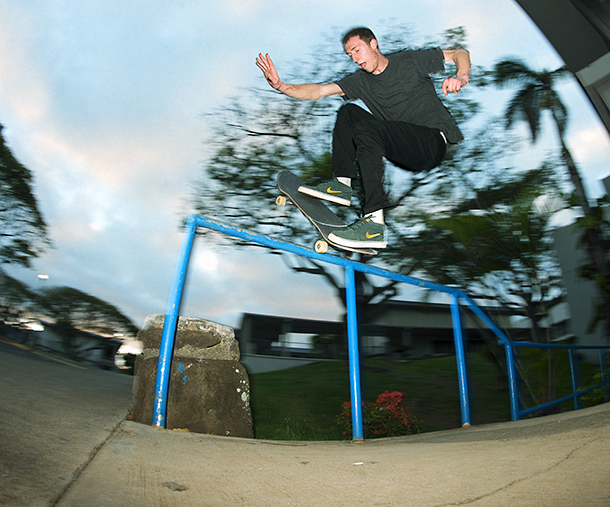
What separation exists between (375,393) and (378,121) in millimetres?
5380

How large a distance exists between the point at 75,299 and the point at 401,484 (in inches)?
394

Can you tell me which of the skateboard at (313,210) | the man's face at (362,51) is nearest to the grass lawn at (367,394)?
the skateboard at (313,210)

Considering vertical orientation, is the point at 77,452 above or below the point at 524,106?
below

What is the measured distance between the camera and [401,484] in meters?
1.13

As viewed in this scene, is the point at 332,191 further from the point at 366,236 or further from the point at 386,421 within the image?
the point at 386,421

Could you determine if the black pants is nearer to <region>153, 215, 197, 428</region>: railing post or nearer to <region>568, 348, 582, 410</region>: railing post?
<region>153, 215, 197, 428</region>: railing post

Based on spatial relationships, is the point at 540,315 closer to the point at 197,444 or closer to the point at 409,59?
the point at 409,59

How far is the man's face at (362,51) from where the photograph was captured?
2396mm

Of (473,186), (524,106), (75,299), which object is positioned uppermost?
(524,106)

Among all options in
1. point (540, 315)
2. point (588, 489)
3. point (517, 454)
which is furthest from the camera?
point (540, 315)

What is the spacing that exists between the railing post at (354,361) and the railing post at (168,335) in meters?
1.10

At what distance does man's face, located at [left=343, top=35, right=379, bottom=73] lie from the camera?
94.3 inches

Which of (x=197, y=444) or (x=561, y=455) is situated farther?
(x=197, y=444)

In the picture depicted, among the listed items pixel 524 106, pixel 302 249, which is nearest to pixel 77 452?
pixel 302 249
